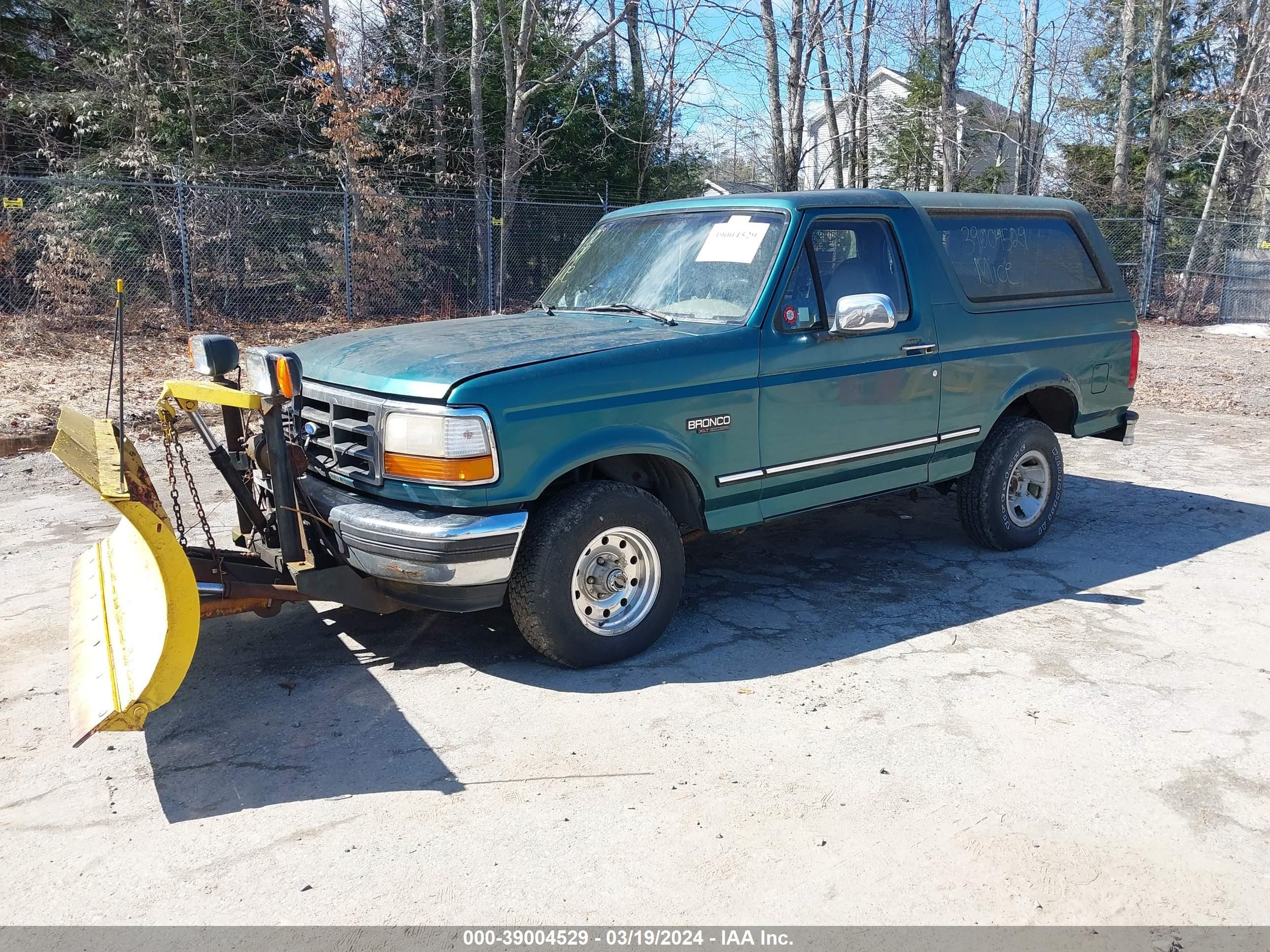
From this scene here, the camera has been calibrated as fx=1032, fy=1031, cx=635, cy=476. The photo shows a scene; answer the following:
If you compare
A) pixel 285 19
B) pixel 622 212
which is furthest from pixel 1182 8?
pixel 622 212

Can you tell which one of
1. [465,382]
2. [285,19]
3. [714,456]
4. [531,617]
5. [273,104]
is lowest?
[531,617]

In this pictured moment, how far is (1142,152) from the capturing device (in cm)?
2923

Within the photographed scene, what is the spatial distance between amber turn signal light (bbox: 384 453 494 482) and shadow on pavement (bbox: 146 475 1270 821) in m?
0.95

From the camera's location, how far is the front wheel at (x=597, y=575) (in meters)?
4.25

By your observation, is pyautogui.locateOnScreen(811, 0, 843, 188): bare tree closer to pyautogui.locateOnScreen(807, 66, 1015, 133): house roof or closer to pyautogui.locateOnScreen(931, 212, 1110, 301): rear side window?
pyautogui.locateOnScreen(807, 66, 1015, 133): house roof

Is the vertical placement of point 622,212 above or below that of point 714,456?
above

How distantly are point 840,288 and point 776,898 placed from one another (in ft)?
10.5

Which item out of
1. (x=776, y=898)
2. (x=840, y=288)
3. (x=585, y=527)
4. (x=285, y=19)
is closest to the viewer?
(x=776, y=898)

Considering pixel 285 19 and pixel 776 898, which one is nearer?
pixel 776 898

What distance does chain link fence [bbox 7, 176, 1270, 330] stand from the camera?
45.3 ft

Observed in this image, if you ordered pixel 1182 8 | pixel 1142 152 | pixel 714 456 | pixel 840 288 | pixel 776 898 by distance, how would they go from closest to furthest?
pixel 776 898
pixel 714 456
pixel 840 288
pixel 1182 8
pixel 1142 152

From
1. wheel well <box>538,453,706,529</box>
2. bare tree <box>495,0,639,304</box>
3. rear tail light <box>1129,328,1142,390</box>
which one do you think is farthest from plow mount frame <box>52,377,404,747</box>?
bare tree <box>495,0,639,304</box>

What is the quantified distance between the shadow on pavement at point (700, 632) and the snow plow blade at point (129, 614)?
347 mm

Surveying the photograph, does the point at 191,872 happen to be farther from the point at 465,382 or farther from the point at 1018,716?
the point at 1018,716
